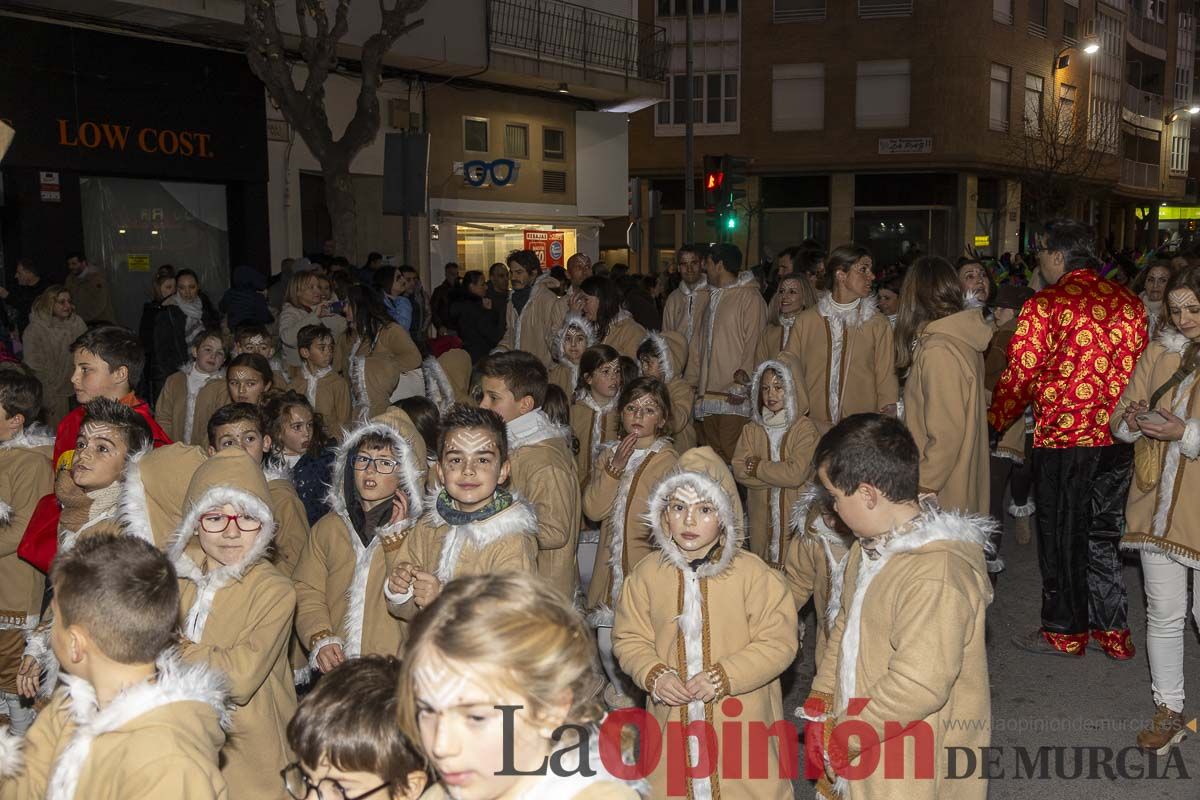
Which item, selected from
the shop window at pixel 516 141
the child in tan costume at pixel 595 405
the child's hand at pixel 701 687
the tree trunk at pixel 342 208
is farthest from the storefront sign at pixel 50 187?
the child's hand at pixel 701 687

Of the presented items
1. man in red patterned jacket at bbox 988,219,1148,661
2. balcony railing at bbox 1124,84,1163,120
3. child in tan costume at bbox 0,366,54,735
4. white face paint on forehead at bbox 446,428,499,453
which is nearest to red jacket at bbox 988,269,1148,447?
man in red patterned jacket at bbox 988,219,1148,661

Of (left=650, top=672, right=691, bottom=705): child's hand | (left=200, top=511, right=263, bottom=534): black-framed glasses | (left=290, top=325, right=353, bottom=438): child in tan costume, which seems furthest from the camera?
(left=290, top=325, right=353, bottom=438): child in tan costume

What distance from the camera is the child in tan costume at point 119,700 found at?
8.66 ft

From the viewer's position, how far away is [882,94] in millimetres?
35344

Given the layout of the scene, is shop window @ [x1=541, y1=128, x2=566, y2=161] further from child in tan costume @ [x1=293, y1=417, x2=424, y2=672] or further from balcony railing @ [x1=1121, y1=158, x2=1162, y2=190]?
balcony railing @ [x1=1121, y1=158, x2=1162, y2=190]

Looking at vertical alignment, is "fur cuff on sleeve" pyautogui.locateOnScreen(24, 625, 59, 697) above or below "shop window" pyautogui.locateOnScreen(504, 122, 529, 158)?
below

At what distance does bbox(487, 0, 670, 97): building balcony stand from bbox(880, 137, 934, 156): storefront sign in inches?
482

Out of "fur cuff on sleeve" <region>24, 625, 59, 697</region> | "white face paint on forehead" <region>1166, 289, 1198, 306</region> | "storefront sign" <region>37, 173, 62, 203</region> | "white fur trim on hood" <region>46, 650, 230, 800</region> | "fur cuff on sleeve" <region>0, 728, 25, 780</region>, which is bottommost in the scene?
"fur cuff on sleeve" <region>24, 625, 59, 697</region>

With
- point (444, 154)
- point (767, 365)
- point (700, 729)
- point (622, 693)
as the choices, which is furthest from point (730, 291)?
point (444, 154)

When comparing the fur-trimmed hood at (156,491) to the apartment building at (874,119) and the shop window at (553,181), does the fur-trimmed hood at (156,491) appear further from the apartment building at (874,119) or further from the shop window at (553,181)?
the apartment building at (874,119)

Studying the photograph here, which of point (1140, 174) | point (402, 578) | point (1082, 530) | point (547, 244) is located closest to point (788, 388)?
point (1082, 530)

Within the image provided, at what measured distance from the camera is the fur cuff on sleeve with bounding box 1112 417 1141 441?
5.31 meters

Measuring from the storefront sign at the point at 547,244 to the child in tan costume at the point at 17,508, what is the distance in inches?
736

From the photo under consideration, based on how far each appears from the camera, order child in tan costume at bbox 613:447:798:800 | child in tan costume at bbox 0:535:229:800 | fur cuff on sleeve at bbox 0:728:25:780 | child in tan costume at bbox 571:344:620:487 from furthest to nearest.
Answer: child in tan costume at bbox 571:344:620:487 → child in tan costume at bbox 613:447:798:800 → fur cuff on sleeve at bbox 0:728:25:780 → child in tan costume at bbox 0:535:229:800
